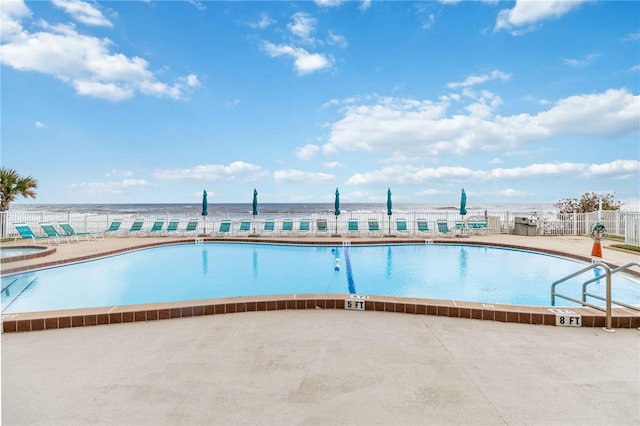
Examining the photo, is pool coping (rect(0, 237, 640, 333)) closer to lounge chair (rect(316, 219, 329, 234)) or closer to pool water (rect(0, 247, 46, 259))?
pool water (rect(0, 247, 46, 259))

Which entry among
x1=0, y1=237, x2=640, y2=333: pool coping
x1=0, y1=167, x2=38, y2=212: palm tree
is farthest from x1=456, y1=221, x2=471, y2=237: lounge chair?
x1=0, y1=167, x2=38, y2=212: palm tree

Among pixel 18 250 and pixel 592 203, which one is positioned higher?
pixel 592 203

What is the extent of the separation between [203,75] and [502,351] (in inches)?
648

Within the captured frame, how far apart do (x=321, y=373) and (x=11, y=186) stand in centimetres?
1555

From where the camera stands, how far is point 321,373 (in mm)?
2340

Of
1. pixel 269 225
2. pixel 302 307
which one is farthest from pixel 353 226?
pixel 302 307

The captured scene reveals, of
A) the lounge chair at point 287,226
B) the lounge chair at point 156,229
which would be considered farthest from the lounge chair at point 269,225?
the lounge chair at point 156,229

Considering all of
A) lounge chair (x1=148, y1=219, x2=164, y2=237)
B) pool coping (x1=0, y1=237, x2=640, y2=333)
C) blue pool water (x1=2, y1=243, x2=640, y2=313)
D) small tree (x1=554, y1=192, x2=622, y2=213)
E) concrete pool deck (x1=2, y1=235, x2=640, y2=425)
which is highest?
small tree (x1=554, y1=192, x2=622, y2=213)

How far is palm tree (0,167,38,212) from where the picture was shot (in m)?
12.4

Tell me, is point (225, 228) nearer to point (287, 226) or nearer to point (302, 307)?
point (287, 226)

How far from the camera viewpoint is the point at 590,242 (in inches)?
429

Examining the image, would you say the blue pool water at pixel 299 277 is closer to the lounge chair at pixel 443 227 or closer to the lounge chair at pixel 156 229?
the lounge chair at pixel 443 227

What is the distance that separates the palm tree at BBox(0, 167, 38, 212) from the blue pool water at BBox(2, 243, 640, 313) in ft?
22.9

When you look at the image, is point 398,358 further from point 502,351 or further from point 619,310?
point 619,310
